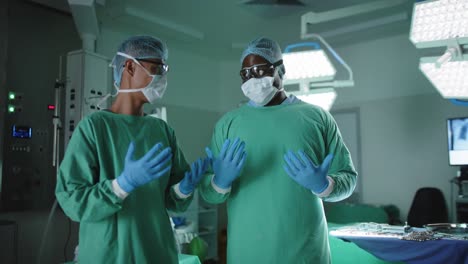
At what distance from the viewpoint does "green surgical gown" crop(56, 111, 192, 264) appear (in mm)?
1202

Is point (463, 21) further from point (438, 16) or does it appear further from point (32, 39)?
point (32, 39)

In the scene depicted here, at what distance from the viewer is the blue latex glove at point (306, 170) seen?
54.7 inches

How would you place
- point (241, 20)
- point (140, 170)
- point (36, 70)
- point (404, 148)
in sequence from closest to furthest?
point (140, 170), point (36, 70), point (241, 20), point (404, 148)

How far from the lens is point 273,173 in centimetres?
152

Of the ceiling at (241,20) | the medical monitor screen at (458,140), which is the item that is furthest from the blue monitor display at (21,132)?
the medical monitor screen at (458,140)

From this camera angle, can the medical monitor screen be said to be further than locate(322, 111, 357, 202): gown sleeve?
Yes

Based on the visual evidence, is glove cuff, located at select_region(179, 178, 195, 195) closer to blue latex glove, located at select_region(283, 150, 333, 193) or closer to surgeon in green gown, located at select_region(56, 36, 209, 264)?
surgeon in green gown, located at select_region(56, 36, 209, 264)

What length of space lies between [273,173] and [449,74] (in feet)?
4.25

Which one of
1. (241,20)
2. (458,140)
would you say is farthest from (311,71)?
(458,140)

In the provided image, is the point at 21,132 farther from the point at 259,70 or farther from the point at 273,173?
the point at 273,173

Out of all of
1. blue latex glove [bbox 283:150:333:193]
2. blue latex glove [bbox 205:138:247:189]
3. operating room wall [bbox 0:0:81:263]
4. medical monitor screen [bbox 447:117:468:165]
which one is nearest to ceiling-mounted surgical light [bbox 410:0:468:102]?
blue latex glove [bbox 283:150:333:193]

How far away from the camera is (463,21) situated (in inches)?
73.0

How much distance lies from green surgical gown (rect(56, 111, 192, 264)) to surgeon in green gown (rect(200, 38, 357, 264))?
0.27m

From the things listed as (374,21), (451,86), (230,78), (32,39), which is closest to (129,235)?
(451,86)
